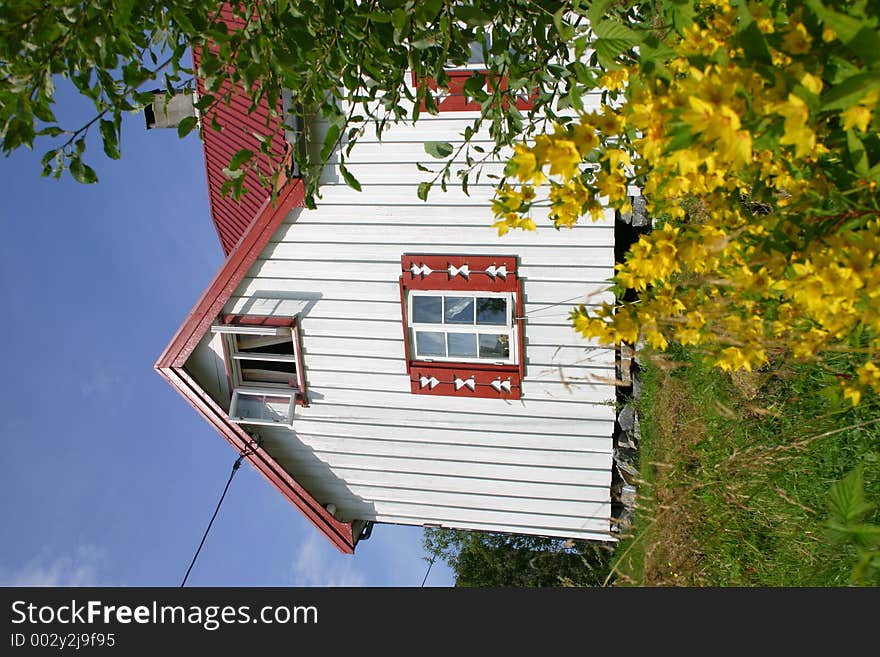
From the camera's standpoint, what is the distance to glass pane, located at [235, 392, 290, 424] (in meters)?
8.53

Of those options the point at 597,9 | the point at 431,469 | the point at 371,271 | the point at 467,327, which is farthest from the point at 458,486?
the point at 597,9

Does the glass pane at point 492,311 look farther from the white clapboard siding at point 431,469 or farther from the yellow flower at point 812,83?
the yellow flower at point 812,83

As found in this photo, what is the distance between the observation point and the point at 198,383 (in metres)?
8.45

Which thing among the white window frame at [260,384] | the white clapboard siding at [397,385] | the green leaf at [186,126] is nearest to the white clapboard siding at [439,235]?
the white window frame at [260,384]

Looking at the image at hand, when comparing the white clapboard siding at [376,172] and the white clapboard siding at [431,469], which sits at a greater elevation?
the white clapboard siding at [376,172]

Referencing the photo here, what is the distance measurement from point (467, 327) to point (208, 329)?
3452 millimetres

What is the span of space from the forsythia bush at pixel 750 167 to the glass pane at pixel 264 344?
6068mm

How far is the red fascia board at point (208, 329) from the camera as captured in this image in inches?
305

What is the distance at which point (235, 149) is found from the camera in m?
8.79

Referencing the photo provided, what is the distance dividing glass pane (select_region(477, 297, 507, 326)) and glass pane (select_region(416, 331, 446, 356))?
1.90 ft

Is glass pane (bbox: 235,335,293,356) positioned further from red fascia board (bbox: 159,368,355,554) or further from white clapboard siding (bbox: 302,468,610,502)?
white clapboard siding (bbox: 302,468,610,502)

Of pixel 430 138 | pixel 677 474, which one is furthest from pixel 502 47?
pixel 677 474

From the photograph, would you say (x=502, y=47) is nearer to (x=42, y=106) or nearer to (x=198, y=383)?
(x=42, y=106)

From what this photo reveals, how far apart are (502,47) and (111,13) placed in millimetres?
2329
